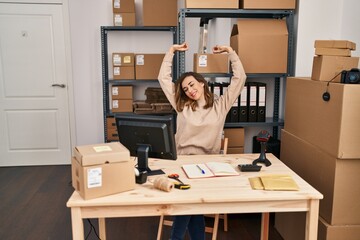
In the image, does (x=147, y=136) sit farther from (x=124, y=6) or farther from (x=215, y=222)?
(x=124, y=6)

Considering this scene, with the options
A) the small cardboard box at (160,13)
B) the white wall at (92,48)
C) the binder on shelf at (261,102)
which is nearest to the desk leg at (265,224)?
the binder on shelf at (261,102)

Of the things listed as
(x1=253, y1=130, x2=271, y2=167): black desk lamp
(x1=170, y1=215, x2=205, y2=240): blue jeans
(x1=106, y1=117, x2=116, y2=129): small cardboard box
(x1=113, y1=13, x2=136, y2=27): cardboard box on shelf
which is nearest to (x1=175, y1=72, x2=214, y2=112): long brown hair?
(x1=253, y1=130, x2=271, y2=167): black desk lamp

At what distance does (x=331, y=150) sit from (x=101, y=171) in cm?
127

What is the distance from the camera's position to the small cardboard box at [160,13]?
3.78 meters

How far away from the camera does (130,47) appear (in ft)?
14.2

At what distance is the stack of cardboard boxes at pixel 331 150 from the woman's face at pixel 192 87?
27.1 inches

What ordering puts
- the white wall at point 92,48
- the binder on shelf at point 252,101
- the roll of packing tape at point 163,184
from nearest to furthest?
1. the roll of packing tape at point 163,184
2. the binder on shelf at point 252,101
3. the white wall at point 92,48

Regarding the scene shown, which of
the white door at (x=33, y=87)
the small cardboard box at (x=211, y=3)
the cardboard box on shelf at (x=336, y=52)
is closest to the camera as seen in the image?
the cardboard box on shelf at (x=336, y=52)

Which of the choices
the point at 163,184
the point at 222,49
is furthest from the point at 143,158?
the point at 222,49

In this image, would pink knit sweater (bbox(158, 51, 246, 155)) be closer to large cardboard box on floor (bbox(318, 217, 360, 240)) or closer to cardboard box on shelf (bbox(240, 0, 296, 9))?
cardboard box on shelf (bbox(240, 0, 296, 9))

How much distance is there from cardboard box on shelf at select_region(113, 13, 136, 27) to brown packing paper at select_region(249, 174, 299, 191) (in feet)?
8.88

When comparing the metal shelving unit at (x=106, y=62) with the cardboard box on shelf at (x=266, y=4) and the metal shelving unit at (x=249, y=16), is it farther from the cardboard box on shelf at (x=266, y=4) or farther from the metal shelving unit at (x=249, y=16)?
the cardboard box on shelf at (x=266, y=4)

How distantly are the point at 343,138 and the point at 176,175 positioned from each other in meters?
0.92

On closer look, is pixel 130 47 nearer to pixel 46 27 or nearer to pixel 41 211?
pixel 46 27
